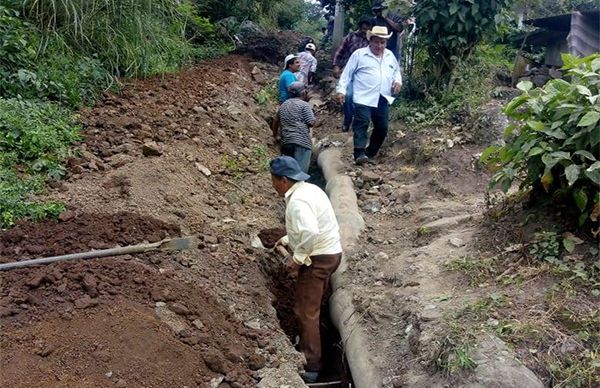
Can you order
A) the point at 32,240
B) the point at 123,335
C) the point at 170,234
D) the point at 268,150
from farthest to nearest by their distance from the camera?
the point at 268,150 < the point at 170,234 < the point at 32,240 < the point at 123,335

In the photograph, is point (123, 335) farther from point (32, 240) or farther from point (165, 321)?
point (32, 240)

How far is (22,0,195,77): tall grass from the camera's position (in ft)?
22.6

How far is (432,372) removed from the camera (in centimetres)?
327

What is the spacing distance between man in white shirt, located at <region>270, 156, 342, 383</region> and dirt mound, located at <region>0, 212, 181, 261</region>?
1070mm

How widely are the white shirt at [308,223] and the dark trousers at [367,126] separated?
260 cm

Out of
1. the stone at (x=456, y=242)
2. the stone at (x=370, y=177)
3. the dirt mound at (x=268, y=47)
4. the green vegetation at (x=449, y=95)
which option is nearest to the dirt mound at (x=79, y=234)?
the stone at (x=456, y=242)

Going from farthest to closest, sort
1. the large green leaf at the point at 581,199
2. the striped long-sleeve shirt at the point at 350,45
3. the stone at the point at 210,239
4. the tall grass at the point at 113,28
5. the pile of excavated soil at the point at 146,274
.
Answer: the striped long-sleeve shirt at the point at 350,45
the tall grass at the point at 113,28
the stone at the point at 210,239
the large green leaf at the point at 581,199
the pile of excavated soil at the point at 146,274

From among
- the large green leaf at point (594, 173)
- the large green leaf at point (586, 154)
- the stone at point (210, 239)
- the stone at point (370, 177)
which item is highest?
the large green leaf at point (586, 154)

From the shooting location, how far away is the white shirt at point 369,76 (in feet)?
21.1

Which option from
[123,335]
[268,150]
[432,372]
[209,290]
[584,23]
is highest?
[584,23]

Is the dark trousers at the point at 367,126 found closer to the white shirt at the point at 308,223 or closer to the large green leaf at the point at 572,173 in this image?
the white shirt at the point at 308,223

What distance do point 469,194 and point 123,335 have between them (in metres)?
3.98

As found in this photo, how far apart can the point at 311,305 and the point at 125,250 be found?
140cm

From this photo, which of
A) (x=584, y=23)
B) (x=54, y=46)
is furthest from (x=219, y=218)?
(x=584, y=23)
